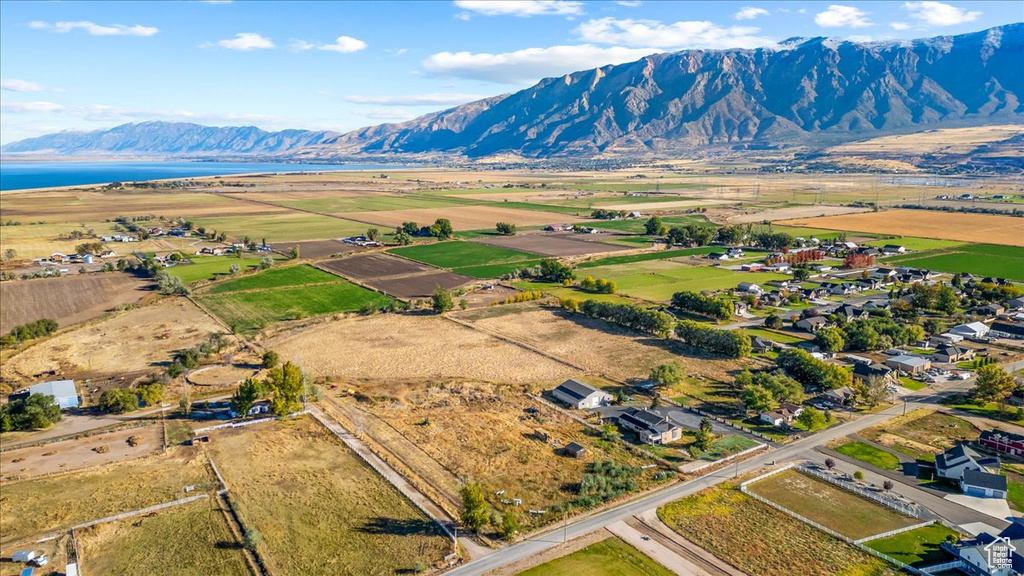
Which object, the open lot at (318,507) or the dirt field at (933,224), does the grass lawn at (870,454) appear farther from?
the dirt field at (933,224)

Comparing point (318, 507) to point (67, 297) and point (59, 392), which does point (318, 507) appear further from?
point (67, 297)

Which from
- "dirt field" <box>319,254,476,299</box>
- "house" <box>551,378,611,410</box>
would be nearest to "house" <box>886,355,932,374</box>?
"house" <box>551,378,611,410</box>

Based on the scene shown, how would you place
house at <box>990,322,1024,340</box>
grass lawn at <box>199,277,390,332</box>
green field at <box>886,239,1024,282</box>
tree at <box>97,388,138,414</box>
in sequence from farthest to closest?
green field at <box>886,239,1024,282</box> < grass lawn at <box>199,277,390,332</box> < house at <box>990,322,1024,340</box> < tree at <box>97,388,138,414</box>

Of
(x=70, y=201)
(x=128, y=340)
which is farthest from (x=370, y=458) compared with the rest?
(x=70, y=201)

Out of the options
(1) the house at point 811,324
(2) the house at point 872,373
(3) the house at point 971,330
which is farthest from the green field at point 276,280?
(3) the house at point 971,330

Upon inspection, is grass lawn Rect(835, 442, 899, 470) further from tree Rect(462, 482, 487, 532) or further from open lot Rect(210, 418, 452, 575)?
open lot Rect(210, 418, 452, 575)

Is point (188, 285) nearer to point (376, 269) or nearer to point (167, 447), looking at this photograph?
point (376, 269)
